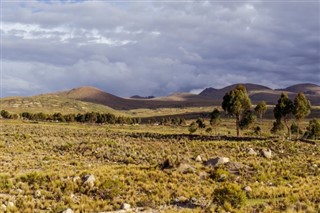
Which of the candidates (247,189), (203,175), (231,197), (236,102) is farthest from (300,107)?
(231,197)

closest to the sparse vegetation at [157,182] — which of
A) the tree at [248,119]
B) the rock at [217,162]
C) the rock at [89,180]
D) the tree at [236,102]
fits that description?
the rock at [89,180]

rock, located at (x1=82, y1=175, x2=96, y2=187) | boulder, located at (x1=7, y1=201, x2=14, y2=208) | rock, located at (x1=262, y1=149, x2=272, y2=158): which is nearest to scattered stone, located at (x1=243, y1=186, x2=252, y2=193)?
rock, located at (x1=82, y1=175, x2=96, y2=187)

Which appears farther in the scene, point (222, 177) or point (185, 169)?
point (185, 169)

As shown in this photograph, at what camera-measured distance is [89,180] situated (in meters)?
27.4

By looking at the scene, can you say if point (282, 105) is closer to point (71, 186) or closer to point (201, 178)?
point (201, 178)

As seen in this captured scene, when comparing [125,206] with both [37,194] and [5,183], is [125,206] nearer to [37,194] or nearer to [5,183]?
[37,194]

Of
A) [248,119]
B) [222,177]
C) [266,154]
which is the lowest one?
[266,154]

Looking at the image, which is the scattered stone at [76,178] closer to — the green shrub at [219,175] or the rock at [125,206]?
the rock at [125,206]

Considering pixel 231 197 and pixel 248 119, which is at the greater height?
pixel 248 119

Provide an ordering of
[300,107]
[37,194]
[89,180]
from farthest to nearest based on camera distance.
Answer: [300,107] → [89,180] → [37,194]

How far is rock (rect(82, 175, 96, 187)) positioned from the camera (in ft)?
88.2

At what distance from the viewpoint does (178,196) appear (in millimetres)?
25703

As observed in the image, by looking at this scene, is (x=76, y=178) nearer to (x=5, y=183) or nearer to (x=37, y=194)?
(x=37, y=194)

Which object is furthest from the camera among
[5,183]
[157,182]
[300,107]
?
[300,107]
